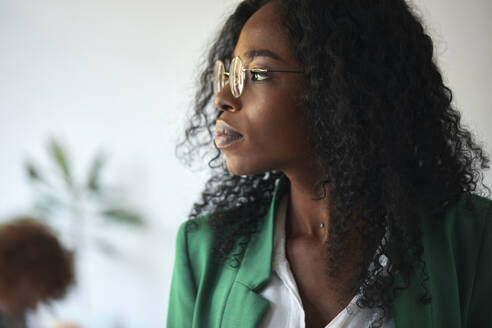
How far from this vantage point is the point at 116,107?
141 inches

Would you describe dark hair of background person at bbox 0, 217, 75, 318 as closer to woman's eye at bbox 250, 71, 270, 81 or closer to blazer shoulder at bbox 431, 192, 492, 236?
woman's eye at bbox 250, 71, 270, 81

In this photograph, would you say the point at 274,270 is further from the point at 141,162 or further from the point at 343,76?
the point at 141,162

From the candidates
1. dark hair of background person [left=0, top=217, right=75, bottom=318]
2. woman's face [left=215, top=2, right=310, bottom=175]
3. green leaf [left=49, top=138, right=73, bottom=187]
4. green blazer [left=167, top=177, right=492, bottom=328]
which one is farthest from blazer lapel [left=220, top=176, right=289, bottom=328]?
green leaf [left=49, top=138, right=73, bottom=187]

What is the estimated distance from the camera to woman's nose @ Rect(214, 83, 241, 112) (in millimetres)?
1172

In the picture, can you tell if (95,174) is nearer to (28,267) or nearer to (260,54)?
(28,267)

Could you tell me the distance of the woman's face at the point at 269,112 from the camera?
3.74ft

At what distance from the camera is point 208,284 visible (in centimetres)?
125

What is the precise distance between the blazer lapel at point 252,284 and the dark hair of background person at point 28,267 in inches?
18.4

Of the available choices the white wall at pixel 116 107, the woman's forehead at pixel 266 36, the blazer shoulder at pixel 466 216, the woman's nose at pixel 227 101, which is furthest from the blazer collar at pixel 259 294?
the white wall at pixel 116 107

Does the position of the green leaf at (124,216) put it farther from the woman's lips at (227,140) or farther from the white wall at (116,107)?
the woman's lips at (227,140)

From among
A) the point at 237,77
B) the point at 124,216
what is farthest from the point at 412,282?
the point at 124,216

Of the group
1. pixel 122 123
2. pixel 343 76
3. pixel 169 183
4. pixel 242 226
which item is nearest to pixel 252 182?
pixel 242 226

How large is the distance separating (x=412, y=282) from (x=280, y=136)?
444mm

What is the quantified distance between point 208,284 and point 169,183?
7.32ft
